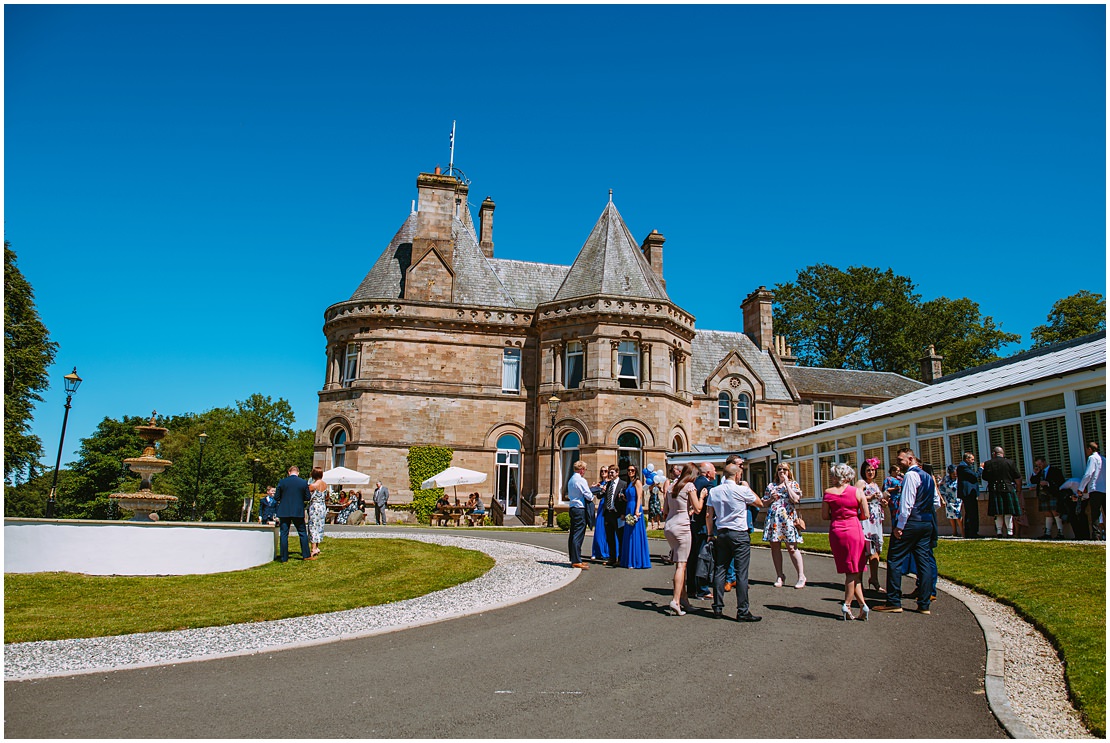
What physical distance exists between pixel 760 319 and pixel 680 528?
116 feet

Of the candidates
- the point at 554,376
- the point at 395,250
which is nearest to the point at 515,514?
the point at 554,376

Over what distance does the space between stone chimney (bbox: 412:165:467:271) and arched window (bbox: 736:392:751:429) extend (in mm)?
15677

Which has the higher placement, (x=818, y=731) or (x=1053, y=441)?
(x=1053, y=441)

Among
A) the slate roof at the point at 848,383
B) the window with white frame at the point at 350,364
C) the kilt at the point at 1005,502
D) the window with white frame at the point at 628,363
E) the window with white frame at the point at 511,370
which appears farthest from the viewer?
the slate roof at the point at 848,383

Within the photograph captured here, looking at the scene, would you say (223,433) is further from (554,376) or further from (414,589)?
(414,589)

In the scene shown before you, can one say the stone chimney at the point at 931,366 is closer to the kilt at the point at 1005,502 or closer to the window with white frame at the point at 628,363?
the window with white frame at the point at 628,363

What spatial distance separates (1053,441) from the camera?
15641 millimetres

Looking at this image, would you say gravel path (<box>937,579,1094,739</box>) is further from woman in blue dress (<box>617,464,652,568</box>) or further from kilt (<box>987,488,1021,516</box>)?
kilt (<box>987,488,1021,516</box>)

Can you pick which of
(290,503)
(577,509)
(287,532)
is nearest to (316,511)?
(287,532)

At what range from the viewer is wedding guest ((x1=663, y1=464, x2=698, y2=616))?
8938mm

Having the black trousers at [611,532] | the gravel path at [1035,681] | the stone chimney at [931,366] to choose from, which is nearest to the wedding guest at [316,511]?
the black trousers at [611,532]

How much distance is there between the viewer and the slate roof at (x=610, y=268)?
33031 millimetres

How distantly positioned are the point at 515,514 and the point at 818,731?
2776 cm

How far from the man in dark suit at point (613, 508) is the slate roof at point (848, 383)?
95.0ft
